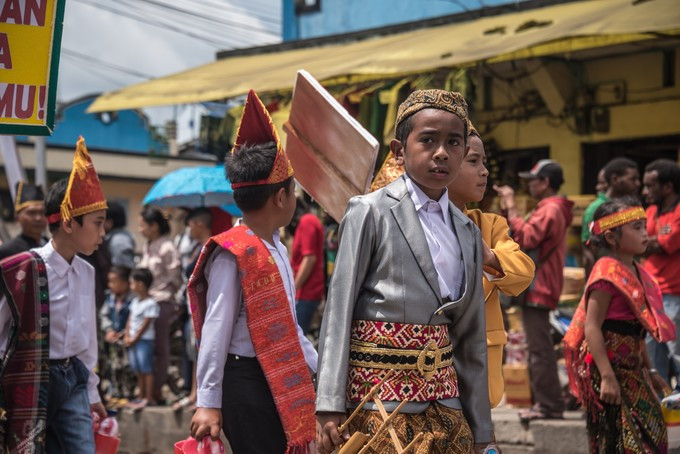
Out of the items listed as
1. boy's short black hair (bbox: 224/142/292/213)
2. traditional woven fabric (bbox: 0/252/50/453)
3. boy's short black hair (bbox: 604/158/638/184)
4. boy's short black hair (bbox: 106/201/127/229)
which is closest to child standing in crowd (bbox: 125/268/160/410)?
boy's short black hair (bbox: 106/201/127/229)

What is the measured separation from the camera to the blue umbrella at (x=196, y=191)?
11.4 metres

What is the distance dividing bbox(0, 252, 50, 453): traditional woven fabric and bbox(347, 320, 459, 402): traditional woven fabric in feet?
6.57

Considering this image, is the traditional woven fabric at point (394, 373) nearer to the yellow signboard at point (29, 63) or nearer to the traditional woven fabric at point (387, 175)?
the traditional woven fabric at point (387, 175)

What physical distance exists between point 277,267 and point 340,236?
2.57 ft

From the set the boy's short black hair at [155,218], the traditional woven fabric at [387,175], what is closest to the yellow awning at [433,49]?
the boy's short black hair at [155,218]

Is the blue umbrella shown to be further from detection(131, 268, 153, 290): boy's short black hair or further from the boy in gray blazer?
the boy in gray blazer

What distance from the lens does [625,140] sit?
39.2 ft

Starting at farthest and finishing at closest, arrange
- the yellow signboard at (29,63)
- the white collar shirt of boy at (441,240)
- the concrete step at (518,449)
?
the concrete step at (518,449) → the yellow signboard at (29,63) → the white collar shirt of boy at (441,240)

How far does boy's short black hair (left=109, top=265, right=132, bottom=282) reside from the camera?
10.2m

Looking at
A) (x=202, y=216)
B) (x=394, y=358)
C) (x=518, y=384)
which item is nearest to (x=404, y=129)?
(x=394, y=358)

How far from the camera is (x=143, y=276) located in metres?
9.90

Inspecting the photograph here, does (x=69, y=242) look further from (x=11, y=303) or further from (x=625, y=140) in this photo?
(x=625, y=140)

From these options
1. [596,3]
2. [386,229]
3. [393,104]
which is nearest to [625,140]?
[596,3]

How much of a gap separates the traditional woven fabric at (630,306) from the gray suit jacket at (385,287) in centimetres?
190
